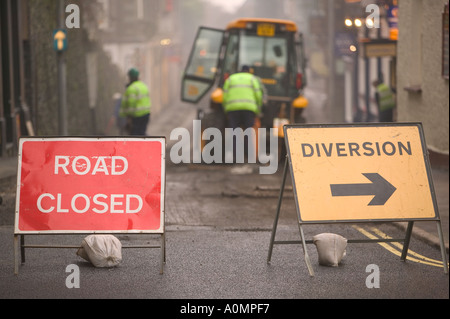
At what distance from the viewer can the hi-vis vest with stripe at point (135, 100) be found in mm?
18656

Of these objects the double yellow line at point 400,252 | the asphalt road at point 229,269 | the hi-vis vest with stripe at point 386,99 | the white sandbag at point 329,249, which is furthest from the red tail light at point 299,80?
the white sandbag at point 329,249

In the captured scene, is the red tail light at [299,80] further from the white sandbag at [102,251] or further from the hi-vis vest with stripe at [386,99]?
the white sandbag at [102,251]

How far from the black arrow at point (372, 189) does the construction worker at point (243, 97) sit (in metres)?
10.1

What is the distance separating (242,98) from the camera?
61.1 feet

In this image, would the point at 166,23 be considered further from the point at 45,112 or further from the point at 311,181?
the point at 311,181

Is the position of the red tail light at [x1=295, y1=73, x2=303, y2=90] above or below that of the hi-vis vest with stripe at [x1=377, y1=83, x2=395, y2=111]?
above

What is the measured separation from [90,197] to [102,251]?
529mm

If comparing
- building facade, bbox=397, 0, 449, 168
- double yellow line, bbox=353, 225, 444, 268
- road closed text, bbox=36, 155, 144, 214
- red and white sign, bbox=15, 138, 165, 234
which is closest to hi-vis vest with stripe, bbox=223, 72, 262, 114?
building facade, bbox=397, 0, 449, 168

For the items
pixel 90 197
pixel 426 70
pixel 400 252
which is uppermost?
pixel 426 70

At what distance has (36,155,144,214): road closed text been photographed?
8.44m

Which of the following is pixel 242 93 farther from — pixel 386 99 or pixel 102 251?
pixel 102 251
